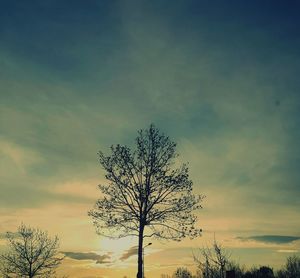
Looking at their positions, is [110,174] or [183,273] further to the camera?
[183,273]

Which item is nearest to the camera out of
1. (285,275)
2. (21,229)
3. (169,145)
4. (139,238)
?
(139,238)

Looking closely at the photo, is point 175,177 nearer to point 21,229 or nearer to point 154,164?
point 154,164

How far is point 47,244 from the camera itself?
47.2m

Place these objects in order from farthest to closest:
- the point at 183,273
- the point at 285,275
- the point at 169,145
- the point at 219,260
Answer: the point at 183,273, the point at 285,275, the point at 219,260, the point at 169,145

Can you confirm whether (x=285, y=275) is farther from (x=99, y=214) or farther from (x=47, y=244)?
(x=99, y=214)

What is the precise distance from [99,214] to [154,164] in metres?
6.23

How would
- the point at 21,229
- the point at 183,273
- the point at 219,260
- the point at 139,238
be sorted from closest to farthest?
the point at 139,238, the point at 219,260, the point at 21,229, the point at 183,273

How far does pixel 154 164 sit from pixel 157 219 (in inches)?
185

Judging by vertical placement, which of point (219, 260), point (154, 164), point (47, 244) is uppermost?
point (154, 164)

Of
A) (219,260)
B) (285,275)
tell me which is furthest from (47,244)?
(285,275)

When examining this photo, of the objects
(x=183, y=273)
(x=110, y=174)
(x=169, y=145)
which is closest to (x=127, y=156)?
(x=110, y=174)

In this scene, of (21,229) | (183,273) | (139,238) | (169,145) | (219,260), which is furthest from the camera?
(183,273)

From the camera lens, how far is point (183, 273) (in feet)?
399

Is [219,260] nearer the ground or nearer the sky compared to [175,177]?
nearer the ground
